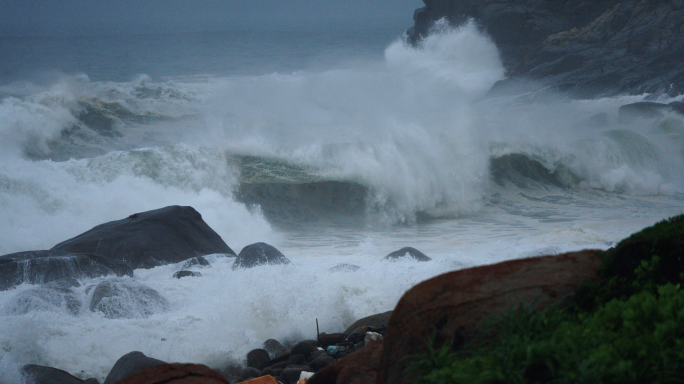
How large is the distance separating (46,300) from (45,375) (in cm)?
159

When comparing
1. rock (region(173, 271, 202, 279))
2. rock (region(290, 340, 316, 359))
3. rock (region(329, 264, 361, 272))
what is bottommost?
rock (region(290, 340, 316, 359))

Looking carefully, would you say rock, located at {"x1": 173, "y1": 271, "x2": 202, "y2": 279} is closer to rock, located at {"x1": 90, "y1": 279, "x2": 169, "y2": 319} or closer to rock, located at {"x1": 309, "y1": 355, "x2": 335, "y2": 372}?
rock, located at {"x1": 90, "y1": 279, "x2": 169, "y2": 319}

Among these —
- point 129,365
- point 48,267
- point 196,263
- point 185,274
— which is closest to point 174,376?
point 129,365

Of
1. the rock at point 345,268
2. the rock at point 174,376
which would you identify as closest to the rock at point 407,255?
the rock at point 345,268

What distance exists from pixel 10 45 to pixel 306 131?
5245 cm

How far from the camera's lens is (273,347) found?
5.86m

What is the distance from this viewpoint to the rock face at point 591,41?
35875 millimetres

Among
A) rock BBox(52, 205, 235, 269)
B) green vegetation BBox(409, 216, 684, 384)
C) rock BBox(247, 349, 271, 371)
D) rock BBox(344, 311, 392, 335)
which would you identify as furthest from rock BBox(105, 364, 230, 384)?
rock BBox(52, 205, 235, 269)

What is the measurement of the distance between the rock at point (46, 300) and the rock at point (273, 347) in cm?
221

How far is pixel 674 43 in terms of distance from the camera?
3588 cm

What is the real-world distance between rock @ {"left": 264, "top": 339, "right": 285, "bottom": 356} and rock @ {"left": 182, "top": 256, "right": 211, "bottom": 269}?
124 inches

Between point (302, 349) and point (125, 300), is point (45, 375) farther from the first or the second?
point (302, 349)

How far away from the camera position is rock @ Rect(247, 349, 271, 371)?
17.9 ft

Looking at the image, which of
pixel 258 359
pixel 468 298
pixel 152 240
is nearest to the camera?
pixel 468 298
